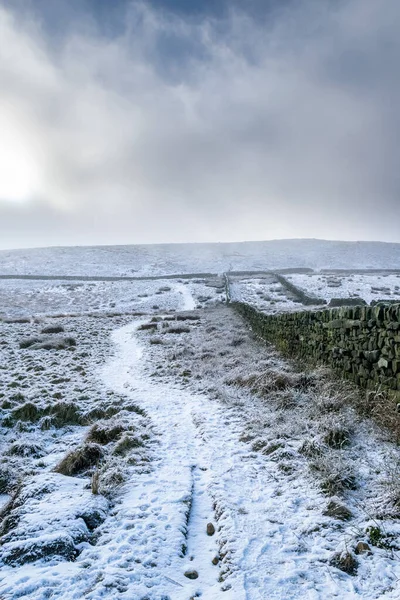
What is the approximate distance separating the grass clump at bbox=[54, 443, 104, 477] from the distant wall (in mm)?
5170

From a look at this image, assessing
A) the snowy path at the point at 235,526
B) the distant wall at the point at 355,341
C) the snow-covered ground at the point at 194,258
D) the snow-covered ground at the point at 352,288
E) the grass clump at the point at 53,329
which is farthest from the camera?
the snow-covered ground at the point at 194,258

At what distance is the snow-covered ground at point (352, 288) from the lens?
3734 centimetres

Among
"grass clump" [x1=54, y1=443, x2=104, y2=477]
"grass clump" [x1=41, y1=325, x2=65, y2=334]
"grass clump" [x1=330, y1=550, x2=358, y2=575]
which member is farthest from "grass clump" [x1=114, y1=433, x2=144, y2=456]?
"grass clump" [x1=41, y1=325, x2=65, y2=334]

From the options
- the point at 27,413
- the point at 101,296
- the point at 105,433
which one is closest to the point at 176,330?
the point at 27,413

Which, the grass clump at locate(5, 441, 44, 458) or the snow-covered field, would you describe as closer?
the snow-covered field

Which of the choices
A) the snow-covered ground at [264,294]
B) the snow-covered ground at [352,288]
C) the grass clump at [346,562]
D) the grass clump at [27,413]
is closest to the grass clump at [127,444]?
the grass clump at [27,413]

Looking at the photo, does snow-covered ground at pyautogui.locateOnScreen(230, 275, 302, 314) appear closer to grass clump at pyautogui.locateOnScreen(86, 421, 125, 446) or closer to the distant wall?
the distant wall

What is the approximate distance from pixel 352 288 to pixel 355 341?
38358 mm

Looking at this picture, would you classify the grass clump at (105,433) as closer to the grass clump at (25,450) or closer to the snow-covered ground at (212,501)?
the snow-covered ground at (212,501)

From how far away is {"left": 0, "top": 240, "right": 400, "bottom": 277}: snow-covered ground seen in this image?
7152cm

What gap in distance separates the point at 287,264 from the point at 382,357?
246 feet

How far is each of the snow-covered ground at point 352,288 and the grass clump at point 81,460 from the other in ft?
108

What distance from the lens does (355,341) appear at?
732 cm

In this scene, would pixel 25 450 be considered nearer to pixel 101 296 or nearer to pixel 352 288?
pixel 101 296
